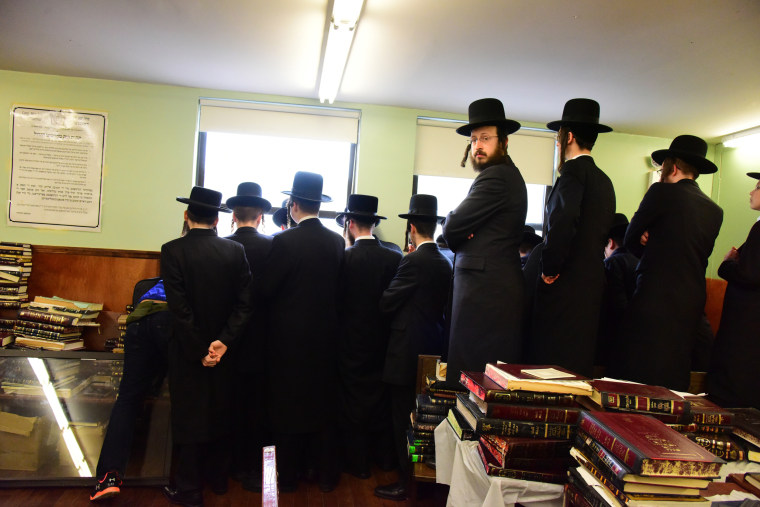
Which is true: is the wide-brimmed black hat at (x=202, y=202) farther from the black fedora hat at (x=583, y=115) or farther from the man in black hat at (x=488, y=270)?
the black fedora hat at (x=583, y=115)

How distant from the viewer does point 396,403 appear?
9.77 ft

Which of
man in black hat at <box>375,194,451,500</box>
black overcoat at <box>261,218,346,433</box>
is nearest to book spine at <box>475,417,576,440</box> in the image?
man in black hat at <box>375,194,451,500</box>

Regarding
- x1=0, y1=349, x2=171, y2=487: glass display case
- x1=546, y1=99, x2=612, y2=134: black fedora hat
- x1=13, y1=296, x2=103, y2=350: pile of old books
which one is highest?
x1=546, y1=99, x2=612, y2=134: black fedora hat

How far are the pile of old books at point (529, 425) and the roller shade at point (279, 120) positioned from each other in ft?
11.8

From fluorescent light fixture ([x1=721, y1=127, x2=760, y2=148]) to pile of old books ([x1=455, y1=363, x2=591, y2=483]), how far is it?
4464mm

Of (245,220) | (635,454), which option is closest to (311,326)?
(245,220)

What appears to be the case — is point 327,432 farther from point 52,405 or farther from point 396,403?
point 52,405

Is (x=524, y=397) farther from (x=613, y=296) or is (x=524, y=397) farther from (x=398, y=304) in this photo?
(x=613, y=296)

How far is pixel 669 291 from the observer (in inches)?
90.7

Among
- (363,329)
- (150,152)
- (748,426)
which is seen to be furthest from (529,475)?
(150,152)

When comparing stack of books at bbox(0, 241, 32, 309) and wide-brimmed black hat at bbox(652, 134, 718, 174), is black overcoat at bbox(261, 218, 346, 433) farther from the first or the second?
stack of books at bbox(0, 241, 32, 309)

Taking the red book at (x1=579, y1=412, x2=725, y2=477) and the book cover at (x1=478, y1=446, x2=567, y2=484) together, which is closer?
the red book at (x1=579, y1=412, x2=725, y2=477)

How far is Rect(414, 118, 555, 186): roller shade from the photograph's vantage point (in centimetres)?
480

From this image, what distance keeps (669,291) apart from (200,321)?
2397 millimetres
